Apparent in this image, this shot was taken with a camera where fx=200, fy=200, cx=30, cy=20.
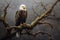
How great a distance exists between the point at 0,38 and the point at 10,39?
121 mm

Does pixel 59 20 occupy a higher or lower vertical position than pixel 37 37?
higher

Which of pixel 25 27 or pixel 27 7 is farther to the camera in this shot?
pixel 27 7

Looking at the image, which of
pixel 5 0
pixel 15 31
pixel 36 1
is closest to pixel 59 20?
pixel 36 1

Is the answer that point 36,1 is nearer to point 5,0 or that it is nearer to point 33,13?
point 33,13

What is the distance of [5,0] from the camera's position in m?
2.43

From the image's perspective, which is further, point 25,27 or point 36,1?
point 36,1

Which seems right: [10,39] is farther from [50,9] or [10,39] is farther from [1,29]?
[50,9]

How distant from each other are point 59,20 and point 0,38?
74 cm

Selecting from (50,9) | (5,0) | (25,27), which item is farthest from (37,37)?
(5,0)

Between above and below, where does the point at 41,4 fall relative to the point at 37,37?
above

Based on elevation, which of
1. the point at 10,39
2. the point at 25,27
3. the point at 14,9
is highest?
the point at 14,9

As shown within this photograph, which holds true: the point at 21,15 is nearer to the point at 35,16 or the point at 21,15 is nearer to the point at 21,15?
the point at 21,15

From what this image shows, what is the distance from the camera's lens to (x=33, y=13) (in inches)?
94.9

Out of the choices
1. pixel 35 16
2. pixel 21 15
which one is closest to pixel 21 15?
pixel 21 15
